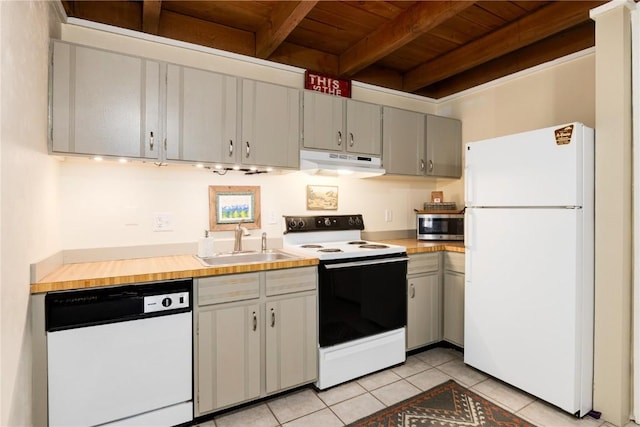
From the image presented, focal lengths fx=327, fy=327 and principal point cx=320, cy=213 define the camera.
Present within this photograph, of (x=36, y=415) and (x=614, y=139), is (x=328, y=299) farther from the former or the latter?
(x=614, y=139)

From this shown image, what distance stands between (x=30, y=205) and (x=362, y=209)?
2.48 m

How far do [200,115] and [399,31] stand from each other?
1.60 m

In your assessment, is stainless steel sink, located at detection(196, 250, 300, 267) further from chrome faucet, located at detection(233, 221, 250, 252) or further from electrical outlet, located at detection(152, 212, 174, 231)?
electrical outlet, located at detection(152, 212, 174, 231)

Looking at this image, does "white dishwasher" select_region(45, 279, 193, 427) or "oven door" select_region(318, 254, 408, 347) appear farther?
"oven door" select_region(318, 254, 408, 347)

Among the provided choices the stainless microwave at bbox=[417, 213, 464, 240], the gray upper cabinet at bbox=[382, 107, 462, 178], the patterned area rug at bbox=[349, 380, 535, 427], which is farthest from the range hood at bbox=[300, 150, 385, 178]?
the patterned area rug at bbox=[349, 380, 535, 427]

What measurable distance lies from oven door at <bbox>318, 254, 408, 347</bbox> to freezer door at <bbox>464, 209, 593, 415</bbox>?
557mm

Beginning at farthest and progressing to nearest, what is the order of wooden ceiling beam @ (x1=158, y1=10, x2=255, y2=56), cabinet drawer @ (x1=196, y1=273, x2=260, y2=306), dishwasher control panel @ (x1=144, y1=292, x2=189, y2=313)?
wooden ceiling beam @ (x1=158, y1=10, x2=255, y2=56) < cabinet drawer @ (x1=196, y1=273, x2=260, y2=306) < dishwasher control panel @ (x1=144, y1=292, x2=189, y2=313)

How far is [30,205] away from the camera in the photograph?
152 cm

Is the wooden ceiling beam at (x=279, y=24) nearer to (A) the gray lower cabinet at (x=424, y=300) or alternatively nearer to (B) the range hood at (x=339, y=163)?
(B) the range hood at (x=339, y=163)

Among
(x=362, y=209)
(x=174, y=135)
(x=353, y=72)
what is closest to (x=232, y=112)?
(x=174, y=135)

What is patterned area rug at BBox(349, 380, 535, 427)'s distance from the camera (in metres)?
1.92

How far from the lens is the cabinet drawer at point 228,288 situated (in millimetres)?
1889

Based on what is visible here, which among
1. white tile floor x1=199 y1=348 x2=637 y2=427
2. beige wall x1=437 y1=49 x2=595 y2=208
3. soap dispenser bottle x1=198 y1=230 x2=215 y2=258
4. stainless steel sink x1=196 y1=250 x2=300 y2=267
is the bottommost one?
white tile floor x1=199 y1=348 x2=637 y2=427

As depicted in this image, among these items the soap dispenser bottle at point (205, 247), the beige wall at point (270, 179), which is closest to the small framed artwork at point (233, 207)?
the beige wall at point (270, 179)
